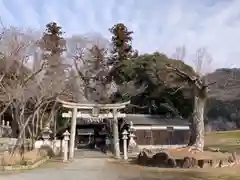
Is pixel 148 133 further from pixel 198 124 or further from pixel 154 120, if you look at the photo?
pixel 198 124

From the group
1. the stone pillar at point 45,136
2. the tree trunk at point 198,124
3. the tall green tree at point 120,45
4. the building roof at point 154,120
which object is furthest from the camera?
the tall green tree at point 120,45

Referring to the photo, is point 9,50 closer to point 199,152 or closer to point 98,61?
point 199,152

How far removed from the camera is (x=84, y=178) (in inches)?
535

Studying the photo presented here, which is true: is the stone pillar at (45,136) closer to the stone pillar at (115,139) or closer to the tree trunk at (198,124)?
the stone pillar at (115,139)

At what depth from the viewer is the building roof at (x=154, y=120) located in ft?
115

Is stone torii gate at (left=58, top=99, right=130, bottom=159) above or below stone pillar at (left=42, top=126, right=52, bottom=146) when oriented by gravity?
above

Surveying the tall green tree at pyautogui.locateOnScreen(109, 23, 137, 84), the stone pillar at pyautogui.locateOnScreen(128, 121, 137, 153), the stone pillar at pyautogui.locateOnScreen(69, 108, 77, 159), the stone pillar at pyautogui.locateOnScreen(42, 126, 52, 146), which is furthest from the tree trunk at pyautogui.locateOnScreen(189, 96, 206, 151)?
the tall green tree at pyautogui.locateOnScreen(109, 23, 137, 84)

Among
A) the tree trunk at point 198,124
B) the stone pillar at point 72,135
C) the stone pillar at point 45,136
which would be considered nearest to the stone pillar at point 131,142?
the stone pillar at point 45,136

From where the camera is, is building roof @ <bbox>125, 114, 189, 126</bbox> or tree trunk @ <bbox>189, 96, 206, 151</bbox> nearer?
tree trunk @ <bbox>189, 96, 206, 151</bbox>

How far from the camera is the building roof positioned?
34938 mm

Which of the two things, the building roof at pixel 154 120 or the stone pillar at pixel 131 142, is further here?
the building roof at pixel 154 120

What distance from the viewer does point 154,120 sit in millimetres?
36250

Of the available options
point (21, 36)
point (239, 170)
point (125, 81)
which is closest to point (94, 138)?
point (125, 81)

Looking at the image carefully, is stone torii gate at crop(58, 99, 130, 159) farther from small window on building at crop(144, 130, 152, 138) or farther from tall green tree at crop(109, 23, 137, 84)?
tall green tree at crop(109, 23, 137, 84)
